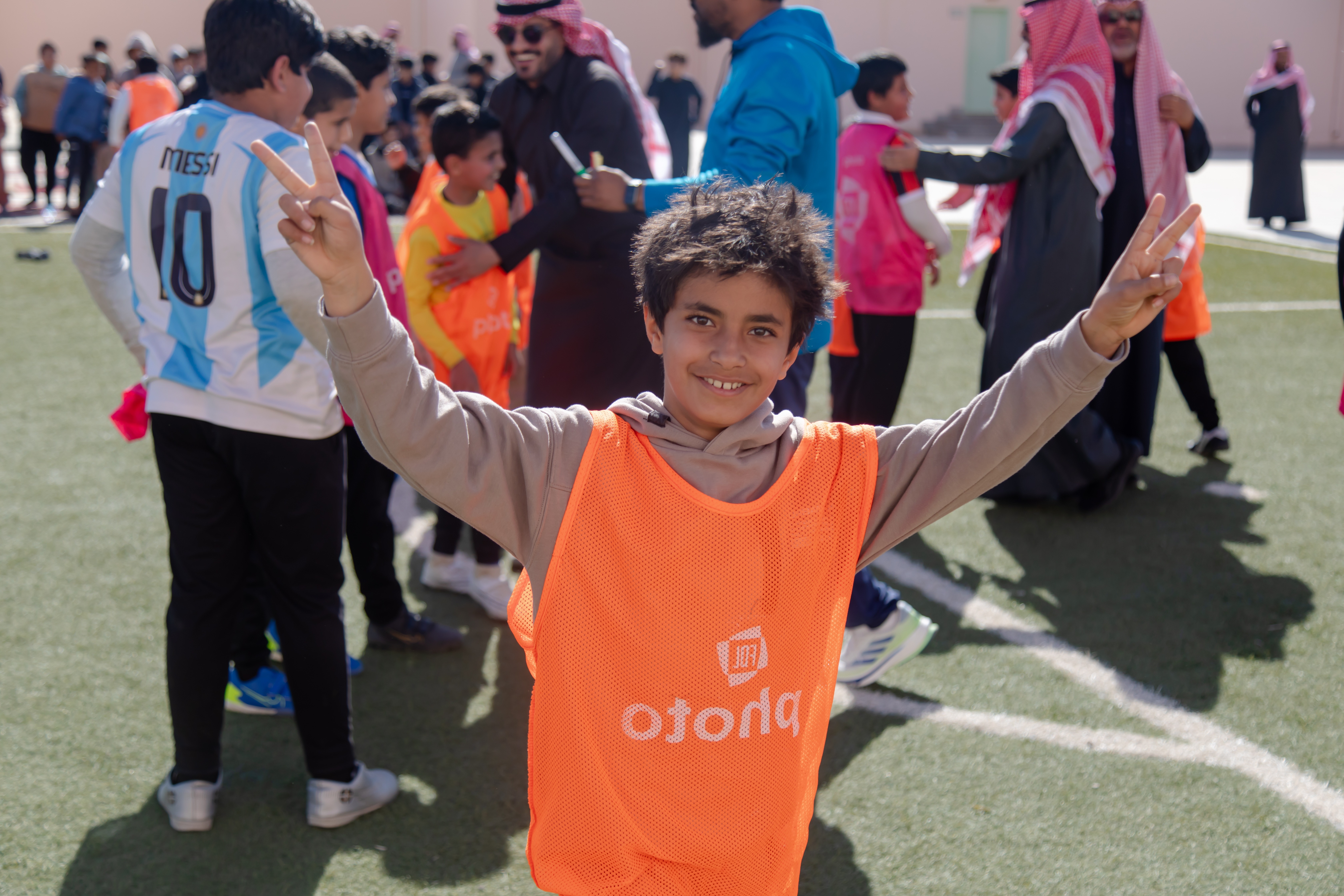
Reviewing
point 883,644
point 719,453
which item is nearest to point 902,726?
point 883,644

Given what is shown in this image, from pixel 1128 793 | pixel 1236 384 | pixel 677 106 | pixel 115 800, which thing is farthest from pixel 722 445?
pixel 677 106

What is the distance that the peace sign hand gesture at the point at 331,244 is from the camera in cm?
144

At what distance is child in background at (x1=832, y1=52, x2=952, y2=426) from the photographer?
16.5ft

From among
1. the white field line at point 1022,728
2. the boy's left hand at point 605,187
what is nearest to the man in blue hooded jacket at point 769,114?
the boy's left hand at point 605,187

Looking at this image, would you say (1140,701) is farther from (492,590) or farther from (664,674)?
(664,674)

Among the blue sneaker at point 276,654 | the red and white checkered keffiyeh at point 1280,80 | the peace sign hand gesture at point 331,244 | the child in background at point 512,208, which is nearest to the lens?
the peace sign hand gesture at point 331,244

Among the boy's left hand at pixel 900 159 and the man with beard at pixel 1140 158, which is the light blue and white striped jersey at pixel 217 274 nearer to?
the boy's left hand at pixel 900 159

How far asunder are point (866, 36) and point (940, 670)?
29.6 meters

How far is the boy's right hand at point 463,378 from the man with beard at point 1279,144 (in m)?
13.0


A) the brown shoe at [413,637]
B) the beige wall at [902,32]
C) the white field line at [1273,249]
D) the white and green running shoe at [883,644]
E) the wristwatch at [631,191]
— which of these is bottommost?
the brown shoe at [413,637]

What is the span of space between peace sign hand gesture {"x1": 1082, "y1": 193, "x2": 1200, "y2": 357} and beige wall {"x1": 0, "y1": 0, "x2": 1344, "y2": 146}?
28.7m

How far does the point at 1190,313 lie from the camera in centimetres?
566

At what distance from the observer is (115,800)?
303 cm

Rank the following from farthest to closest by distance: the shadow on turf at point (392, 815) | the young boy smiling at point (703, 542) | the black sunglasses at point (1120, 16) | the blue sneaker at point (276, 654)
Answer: the black sunglasses at point (1120, 16) < the blue sneaker at point (276, 654) < the shadow on turf at point (392, 815) < the young boy smiling at point (703, 542)
